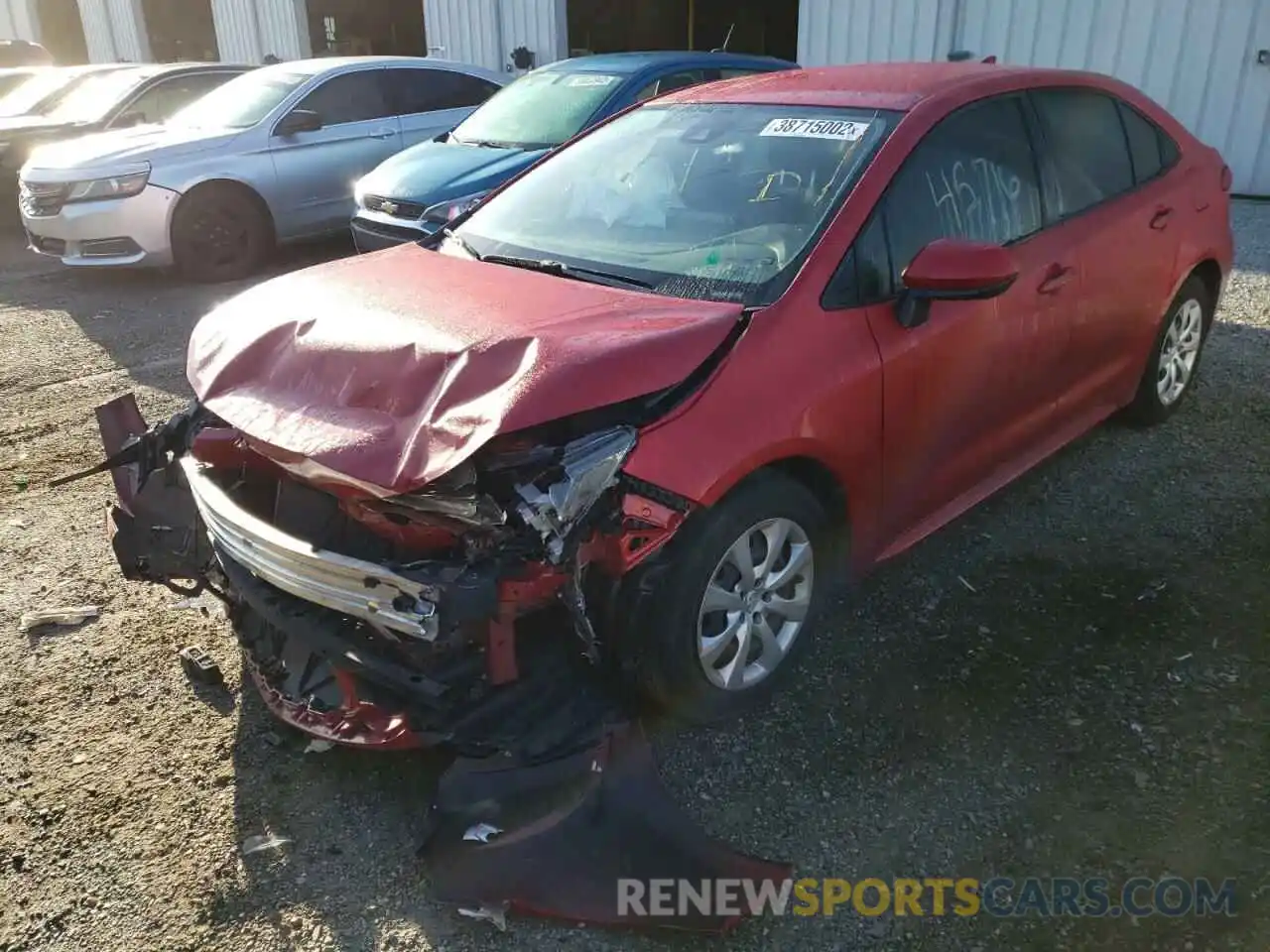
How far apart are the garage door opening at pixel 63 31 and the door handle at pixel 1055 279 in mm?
24733

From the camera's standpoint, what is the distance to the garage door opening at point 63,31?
22619 mm

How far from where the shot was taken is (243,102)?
8.74 m

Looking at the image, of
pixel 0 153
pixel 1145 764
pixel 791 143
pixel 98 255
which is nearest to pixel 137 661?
pixel 791 143

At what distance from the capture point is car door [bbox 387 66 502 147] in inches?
363

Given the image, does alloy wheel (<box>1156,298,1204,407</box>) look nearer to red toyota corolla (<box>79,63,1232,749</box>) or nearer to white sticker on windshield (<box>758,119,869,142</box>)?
red toyota corolla (<box>79,63,1232,749</box>)

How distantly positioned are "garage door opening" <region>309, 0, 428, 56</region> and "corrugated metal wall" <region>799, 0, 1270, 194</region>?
1442 centimetres

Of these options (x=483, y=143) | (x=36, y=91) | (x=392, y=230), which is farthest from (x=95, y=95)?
(x=392, y=230)

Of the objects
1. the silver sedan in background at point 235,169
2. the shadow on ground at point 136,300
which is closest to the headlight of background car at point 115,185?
the silver sedan in background at point 235,169

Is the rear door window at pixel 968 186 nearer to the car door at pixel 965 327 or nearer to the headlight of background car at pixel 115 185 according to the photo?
the car door at pixel 965 327

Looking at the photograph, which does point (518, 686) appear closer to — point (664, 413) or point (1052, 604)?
point (664, 413)

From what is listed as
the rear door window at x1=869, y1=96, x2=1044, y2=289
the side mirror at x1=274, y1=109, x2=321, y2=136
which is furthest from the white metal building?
the rear door window at x1=869, y1=96, x2=1044, y2=289

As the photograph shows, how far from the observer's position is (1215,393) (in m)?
5.39

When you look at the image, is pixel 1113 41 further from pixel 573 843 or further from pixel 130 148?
pixel 573 843

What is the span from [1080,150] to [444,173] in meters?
4.59
